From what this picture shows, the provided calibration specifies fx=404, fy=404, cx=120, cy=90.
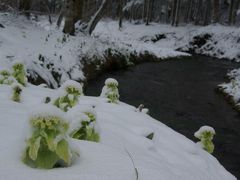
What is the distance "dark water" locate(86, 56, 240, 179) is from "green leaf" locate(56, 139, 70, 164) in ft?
16.7

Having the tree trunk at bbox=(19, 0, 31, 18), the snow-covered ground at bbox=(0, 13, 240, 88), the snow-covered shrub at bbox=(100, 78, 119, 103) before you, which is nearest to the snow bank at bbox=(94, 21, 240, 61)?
the snow-covered ground at bbox=(0, 13, 240, 88)

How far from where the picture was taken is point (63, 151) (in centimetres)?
206

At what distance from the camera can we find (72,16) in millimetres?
14258

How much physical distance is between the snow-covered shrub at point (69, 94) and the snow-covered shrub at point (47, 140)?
1350mm

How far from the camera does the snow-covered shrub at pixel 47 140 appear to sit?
2.02m

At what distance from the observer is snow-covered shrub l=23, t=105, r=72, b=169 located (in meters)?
2.02

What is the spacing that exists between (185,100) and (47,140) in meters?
10.00

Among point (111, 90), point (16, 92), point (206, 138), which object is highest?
point (16, 92)

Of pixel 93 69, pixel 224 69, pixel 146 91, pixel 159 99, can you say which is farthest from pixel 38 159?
pixel 224 69

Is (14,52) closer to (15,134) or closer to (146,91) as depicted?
(146,91)

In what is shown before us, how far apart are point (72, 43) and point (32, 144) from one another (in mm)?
10923

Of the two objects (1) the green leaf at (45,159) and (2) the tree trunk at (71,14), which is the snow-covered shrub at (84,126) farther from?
(2) the tree trunk at (71,14)

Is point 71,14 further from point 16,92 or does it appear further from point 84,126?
point 84,126

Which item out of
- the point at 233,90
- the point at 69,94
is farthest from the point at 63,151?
the point at 233,90
